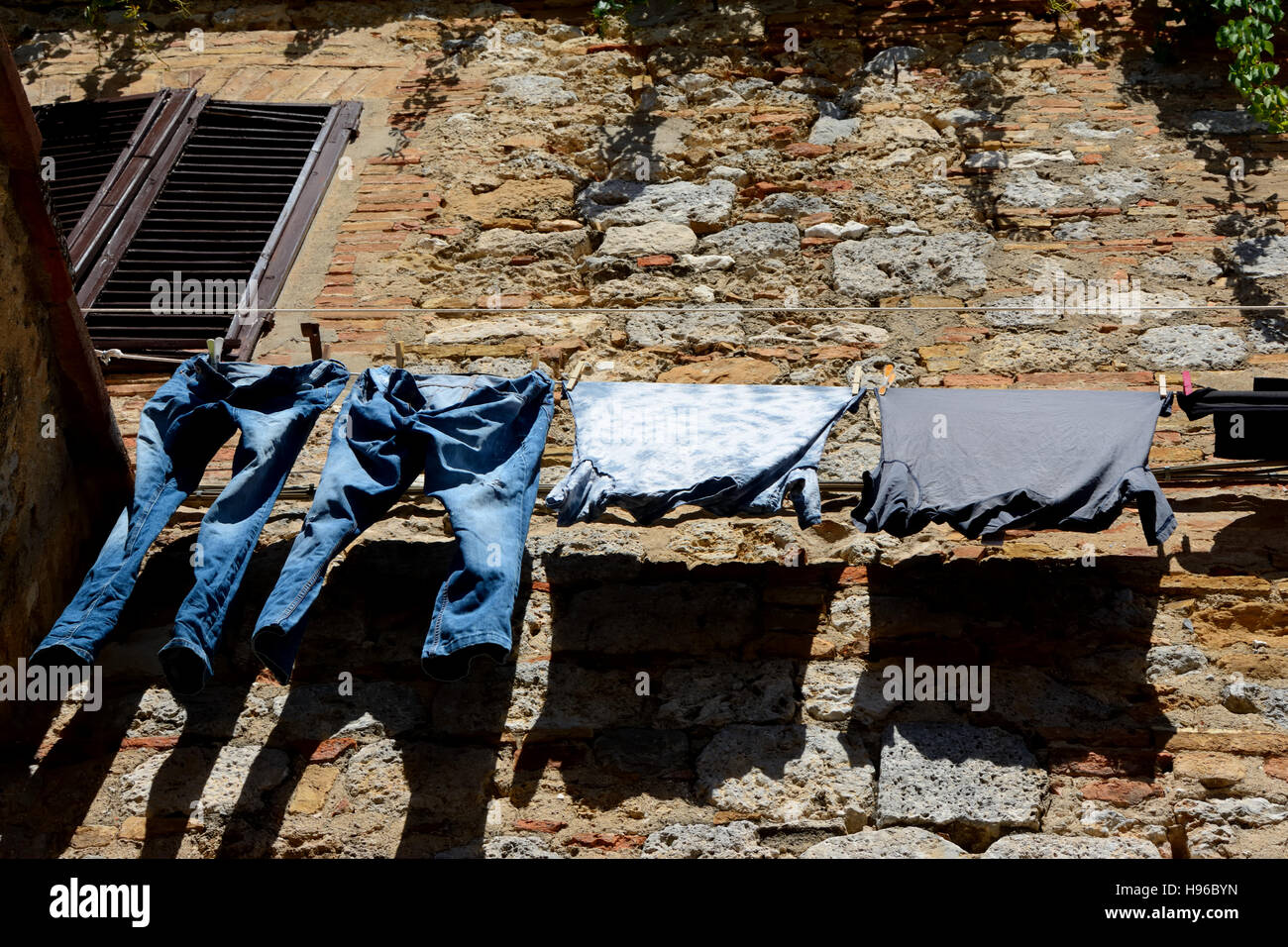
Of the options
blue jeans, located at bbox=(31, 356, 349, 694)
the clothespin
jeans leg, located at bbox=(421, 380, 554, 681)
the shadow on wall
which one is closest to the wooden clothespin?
blue jeans, located at bbox=(31, 356, 349, 694)

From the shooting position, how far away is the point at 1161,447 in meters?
4.89

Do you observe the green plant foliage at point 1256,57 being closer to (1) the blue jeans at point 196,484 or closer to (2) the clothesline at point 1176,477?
(2) the clothesline at point 1176,477

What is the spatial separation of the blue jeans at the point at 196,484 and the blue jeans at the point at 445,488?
18cm

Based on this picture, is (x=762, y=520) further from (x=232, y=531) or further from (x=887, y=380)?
(x=232, y=531)

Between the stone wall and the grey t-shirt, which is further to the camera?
the stone wall

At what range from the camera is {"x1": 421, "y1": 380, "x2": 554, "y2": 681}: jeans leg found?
12.4ft

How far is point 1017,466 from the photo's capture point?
403cm

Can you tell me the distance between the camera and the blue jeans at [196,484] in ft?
12.8

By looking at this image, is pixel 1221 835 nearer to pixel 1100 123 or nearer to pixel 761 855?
pixel 761 855

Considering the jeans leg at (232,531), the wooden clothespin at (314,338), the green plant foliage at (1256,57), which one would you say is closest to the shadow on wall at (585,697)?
the jeans leg at (232,531)

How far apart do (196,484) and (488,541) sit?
3.60ft

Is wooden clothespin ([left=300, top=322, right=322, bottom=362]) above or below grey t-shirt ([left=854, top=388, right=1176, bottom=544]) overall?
above

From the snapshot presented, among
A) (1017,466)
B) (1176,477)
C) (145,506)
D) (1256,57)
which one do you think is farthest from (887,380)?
(1256,57)

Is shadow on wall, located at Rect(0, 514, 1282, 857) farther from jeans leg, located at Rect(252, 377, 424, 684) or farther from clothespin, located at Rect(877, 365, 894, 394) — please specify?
clothespin, located at Rect(877, 365, 894, 394)
